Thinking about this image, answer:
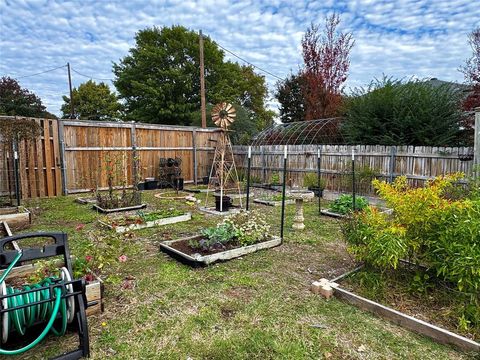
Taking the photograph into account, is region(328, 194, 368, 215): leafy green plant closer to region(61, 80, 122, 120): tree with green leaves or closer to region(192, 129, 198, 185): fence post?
region(192, 129, 198, 185): fence post

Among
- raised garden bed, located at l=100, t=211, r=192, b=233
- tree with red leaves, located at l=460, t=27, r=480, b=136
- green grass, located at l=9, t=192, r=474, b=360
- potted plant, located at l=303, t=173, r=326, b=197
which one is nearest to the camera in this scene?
green grass, located at l=9, t=192, r=474, b=360

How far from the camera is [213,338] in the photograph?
211 centimetres

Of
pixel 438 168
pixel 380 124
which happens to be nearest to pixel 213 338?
pixel 438 168

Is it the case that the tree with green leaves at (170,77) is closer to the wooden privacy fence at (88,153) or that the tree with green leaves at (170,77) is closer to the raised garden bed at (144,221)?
the wooden privacy fence at (88,153)

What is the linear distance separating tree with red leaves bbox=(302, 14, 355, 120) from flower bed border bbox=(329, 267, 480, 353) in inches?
482

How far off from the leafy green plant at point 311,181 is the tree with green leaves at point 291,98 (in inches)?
366

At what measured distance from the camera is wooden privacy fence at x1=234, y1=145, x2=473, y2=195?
6.59m

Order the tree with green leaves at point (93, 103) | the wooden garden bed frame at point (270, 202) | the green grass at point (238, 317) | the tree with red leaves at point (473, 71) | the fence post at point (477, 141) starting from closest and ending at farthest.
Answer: the green grass at point (238, 317), the fence post at point (477, 141), the wooden garden bed frame at point (270, 202), the tree with red leaves at point (473, 71), the tree with green leaves at point (93, 103)

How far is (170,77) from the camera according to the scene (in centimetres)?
2148

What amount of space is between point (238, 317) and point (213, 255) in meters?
1.16

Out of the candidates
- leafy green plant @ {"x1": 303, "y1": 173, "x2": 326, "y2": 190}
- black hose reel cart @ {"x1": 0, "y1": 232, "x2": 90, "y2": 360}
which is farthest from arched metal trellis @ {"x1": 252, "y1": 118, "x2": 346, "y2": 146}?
black hose reel cart @ {"x1": 0, "y1": 232, "x2": 90, "y2": 360}

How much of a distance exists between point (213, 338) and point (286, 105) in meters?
17.5

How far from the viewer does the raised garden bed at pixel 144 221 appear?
4702 mm

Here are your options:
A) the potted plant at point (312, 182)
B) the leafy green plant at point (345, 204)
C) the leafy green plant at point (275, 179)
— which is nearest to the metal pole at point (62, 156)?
the leafy green plant at point (275, 179)
